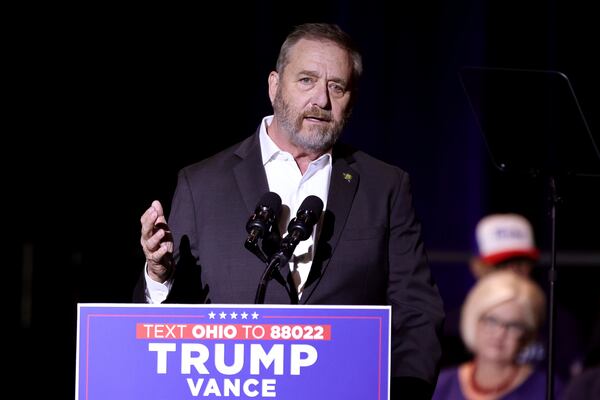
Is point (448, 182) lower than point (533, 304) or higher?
higher

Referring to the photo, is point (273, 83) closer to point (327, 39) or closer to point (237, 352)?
point (327, 39)

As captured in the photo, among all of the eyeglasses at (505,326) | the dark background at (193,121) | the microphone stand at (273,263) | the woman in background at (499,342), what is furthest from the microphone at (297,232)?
the dark background at (193,121)

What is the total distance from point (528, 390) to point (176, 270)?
69.3 inches

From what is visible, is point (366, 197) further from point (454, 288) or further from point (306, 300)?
point (454, 288)

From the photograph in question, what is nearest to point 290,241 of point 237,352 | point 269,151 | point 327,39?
point 237,352

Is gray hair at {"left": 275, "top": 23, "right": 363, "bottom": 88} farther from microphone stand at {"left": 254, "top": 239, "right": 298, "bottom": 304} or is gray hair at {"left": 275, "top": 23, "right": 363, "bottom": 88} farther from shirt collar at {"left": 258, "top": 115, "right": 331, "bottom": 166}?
microphone stand at {"left": 254, "top": 239, "right": 298, "bottom": 304}

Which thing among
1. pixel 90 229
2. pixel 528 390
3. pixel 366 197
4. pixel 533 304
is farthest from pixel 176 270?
pixel 90 229

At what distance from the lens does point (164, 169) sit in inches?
181

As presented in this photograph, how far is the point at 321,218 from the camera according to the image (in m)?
2.25

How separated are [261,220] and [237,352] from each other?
10.1 inches

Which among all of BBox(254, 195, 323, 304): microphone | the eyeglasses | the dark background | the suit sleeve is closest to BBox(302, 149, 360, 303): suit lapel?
the suit sleeve

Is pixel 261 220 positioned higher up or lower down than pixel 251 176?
lower down

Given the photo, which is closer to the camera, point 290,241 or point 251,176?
point 290,241

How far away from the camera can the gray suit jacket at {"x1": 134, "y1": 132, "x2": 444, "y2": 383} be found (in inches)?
86.5
